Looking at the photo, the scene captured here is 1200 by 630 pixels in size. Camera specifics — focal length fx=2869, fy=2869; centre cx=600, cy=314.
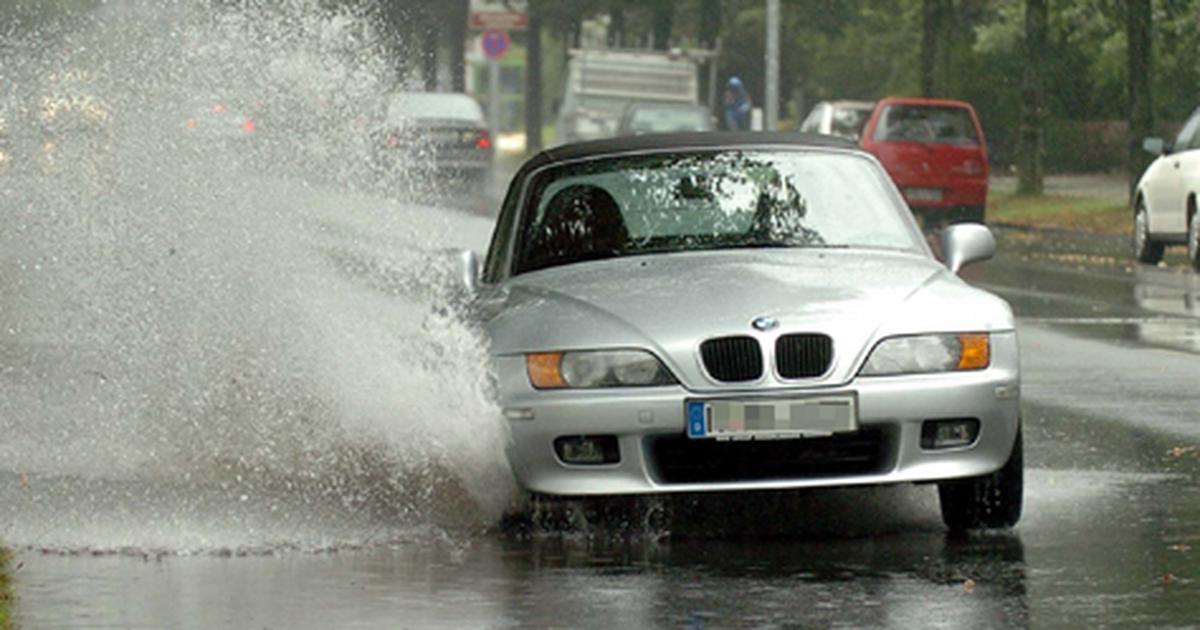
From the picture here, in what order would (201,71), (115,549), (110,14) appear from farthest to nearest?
(110,14)
(201,71)
(115,549)

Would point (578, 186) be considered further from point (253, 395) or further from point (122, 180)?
point (122, 180)

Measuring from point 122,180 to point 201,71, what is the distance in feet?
5.00

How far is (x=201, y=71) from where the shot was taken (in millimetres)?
14859

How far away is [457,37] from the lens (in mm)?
80125

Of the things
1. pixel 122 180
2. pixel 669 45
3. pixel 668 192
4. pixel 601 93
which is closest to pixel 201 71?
pixel 122 180

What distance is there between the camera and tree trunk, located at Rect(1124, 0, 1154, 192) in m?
38.5

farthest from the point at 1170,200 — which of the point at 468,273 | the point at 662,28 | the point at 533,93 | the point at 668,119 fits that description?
the point at 533,93

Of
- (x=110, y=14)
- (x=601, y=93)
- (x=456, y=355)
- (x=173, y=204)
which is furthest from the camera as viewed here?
(x=601, y=93)

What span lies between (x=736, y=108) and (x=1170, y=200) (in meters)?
31.8

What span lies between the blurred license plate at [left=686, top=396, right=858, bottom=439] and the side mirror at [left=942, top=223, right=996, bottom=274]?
6.03ft

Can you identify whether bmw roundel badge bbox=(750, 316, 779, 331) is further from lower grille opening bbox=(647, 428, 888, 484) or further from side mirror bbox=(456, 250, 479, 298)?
side mirror bbox=(456, 250, 479, 298)

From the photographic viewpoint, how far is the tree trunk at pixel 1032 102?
4419 centimetres

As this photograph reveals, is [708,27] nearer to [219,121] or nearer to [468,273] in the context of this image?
[219,121]

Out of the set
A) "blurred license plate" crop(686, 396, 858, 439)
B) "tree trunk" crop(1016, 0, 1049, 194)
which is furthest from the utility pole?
"blurred license plate" crop(686, 396, 858, 439)
